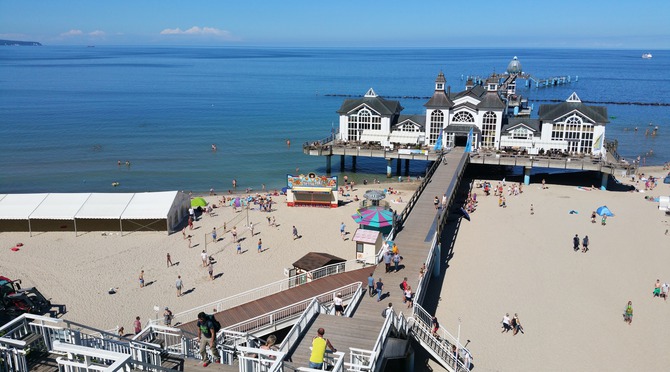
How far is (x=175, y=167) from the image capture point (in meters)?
48.9

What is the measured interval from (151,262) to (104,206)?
6325 mm

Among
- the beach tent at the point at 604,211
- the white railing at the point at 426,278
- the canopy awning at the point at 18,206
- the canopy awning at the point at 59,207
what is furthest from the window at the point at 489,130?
the canopy awning at the point at 18,206

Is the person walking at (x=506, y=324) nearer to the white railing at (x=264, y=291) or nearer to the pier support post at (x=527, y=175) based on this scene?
the white railing at (x=264, y=291)

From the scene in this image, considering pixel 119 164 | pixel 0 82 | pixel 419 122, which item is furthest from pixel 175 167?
pixel 0 82

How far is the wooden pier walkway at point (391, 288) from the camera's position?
1358cm

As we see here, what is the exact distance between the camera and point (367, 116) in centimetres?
4662

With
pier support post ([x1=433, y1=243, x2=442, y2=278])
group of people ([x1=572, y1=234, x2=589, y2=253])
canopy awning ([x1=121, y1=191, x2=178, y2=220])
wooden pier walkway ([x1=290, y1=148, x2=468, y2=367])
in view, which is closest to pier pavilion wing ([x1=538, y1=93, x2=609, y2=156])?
wooden pier walkway ([x1=290, y1=148, x2=468, y2=367])

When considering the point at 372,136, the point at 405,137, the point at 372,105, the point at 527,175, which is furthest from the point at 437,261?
the point at 372,105

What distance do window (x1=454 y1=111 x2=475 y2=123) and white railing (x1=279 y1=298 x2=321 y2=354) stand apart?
107ft

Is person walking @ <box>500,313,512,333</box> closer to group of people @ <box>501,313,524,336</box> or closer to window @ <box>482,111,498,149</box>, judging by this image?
group of people @ <box>501,313,524,336</box>

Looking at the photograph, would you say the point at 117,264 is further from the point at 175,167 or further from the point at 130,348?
the point at 175,167

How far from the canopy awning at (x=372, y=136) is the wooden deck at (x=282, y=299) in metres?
26.1

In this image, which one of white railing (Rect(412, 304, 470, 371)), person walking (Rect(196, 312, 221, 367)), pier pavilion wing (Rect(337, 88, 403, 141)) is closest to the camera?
person walking (Rect(196, 312, 221, 367))

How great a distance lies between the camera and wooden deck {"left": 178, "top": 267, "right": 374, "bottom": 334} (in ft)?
56.5
